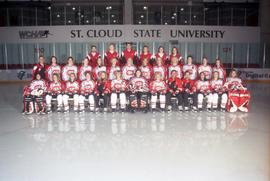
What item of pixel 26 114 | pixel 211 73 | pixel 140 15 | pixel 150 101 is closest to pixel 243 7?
pixel 140 15

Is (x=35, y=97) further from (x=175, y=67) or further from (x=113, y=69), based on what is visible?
(x=175, y=67)

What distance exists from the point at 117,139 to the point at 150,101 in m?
2.32

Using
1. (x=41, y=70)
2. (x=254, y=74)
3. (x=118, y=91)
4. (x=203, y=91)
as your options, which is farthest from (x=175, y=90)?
(x=254, y=74)

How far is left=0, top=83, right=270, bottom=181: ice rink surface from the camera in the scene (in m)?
3.84

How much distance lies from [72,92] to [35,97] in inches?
29.0

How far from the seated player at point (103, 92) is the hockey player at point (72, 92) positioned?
0.40 metres

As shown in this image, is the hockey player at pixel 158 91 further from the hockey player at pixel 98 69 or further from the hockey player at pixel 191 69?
the hockey player at pixel 98 69

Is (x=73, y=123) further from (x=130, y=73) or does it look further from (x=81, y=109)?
(x=130, y=73)

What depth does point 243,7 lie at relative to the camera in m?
16.5

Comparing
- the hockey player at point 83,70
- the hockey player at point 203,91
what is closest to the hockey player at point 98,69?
the hockey player at point 83,70

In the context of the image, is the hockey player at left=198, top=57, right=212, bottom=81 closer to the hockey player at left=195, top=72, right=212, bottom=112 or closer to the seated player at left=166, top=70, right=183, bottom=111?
the hockey player at left=195, top=72, right=212, bottom=112

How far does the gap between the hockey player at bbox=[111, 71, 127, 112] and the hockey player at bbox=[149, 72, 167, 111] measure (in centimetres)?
57

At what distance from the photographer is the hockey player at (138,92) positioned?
287 inches

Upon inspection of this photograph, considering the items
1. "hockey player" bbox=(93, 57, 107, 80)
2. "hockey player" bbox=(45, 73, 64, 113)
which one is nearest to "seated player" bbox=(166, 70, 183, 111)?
"hockey player" bbox=(93, 57, 107, 80)
